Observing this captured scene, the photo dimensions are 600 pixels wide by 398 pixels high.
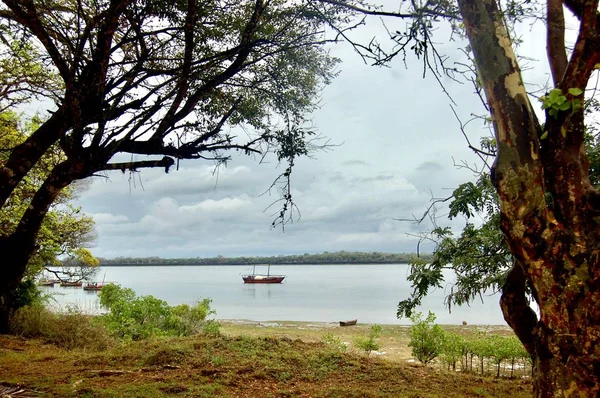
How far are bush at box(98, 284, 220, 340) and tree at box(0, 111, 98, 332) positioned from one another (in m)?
1.90

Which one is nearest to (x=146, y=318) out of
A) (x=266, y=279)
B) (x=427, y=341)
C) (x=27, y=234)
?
(x=427, y=341)

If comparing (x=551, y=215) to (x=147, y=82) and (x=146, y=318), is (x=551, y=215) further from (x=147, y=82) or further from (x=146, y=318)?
(x=146, y=318)

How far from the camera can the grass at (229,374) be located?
5.12 meters

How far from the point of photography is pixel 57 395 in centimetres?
457

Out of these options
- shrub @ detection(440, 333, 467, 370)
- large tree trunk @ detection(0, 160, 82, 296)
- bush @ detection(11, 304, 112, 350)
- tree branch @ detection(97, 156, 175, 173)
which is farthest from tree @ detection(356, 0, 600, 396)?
bush @ detection(11, 304, 112, 350)

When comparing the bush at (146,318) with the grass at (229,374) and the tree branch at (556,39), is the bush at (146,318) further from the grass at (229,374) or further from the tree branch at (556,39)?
the tree branch at (556,39)

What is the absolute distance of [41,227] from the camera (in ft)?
28.1

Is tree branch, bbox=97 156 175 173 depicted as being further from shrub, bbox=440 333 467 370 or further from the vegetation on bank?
shrub, bbox=440 333 467 370

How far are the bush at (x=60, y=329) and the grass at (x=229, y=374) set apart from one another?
4.72 feet

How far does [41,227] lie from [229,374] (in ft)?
17.2

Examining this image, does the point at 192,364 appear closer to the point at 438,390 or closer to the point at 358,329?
the point at 438,390

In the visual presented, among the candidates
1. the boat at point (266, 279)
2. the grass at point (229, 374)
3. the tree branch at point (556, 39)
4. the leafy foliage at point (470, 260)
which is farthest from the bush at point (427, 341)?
the boat at point (266, 279)

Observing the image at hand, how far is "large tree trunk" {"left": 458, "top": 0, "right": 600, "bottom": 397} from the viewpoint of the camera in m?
2.53

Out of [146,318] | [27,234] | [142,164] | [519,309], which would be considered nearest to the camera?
[519,309]
